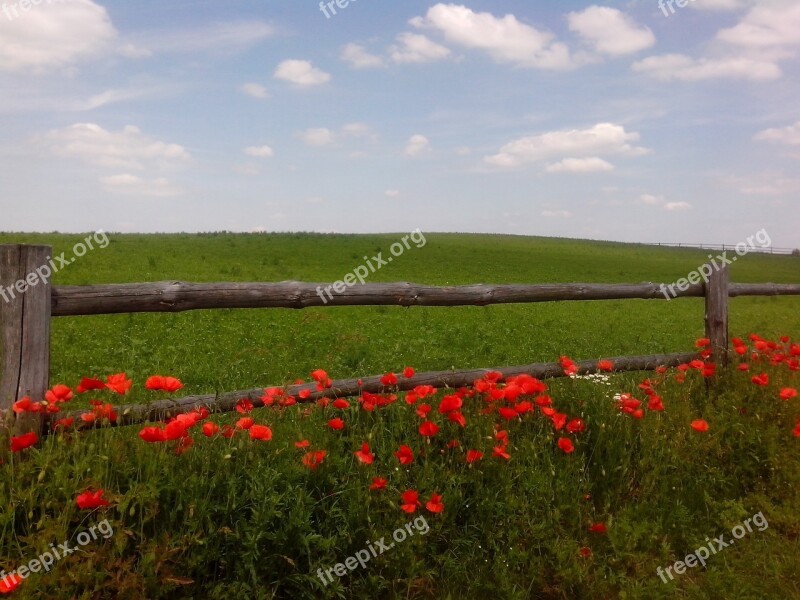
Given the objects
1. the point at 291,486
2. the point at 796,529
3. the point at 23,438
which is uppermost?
the point at 23,438

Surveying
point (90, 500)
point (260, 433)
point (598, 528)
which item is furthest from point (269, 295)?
point (598, 528)

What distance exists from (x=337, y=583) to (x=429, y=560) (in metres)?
0.64

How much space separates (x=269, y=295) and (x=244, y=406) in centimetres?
91

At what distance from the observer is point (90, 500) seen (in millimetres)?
2814

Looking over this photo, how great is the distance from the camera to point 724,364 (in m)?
6.71

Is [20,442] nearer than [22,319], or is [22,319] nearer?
[20,442]

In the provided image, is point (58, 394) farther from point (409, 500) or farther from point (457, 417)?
point (457, 417)

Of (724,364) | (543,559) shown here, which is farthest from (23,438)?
(724,364)

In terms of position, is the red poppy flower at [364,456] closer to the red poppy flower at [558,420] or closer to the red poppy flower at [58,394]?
the red poppy flower at [558,420]

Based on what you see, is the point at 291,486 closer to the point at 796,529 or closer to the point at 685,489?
the point at 685,489

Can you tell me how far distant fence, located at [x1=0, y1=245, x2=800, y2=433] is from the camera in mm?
3734

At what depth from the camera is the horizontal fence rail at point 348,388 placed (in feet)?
12.5

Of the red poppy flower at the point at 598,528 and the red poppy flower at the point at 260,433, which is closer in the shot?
the red poppy flower at the point at 260,433

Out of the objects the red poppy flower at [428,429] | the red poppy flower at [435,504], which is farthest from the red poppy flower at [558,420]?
the red poppy flower at [435,504]
